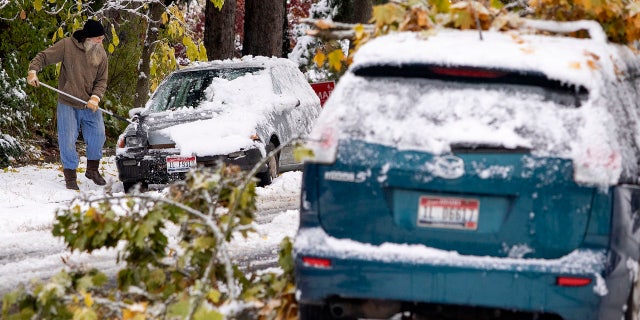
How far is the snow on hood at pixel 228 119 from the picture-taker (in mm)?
13172

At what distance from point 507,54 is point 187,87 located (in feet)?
Answer: 31.3

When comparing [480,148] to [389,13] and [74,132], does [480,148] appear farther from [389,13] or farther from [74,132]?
[74,132]

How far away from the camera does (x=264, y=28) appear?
68.2 ft

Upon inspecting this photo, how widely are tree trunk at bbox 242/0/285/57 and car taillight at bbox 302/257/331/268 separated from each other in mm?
15698

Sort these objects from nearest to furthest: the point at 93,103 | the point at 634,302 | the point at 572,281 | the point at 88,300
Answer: the point at 572,281
the point at 634,302
the point at 88,300
the point at 93,103

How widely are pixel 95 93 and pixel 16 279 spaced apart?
21.8 feet

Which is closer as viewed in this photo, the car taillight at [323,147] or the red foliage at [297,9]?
the car taillight at [323,147]

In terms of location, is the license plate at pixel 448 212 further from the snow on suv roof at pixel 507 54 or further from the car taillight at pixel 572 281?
the snow on suv roof at pixel 507 54

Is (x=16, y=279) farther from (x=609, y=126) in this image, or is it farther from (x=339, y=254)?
(x=609, y=126)

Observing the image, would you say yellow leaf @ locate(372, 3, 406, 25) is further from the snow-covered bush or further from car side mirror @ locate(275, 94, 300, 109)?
the snow-covered bush

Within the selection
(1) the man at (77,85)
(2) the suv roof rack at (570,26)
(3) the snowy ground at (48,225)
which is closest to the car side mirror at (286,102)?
(3) the snowy ground at (48,225)

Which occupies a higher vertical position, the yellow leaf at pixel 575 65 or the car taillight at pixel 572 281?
the yellow leaf at pixel 575 65

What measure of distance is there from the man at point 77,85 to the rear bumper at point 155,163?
93 cm

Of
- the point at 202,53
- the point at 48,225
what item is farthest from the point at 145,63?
the point at 48,225
